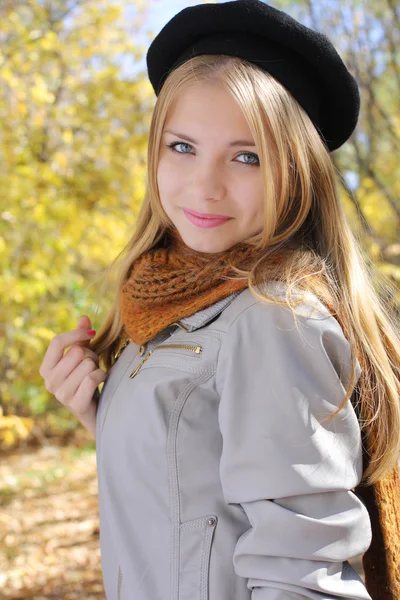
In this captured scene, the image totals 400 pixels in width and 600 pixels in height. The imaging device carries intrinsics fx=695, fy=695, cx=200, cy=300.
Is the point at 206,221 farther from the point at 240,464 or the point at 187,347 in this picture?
the point at 240,464

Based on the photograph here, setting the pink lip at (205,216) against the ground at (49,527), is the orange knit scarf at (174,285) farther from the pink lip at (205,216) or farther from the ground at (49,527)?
the ground at (49,527)

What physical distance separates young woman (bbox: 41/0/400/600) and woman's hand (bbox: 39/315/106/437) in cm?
12

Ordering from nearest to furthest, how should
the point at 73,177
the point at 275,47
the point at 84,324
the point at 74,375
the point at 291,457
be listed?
the point at 291,457 → the point at 275,47 → the point at 74,375 → the point at 84,324 → the point at 73,177

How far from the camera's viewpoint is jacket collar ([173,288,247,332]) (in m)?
1.36

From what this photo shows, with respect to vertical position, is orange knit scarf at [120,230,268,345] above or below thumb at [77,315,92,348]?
above

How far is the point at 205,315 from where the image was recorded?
138cm

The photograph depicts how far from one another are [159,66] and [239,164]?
395 millimetres

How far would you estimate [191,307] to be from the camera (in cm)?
141

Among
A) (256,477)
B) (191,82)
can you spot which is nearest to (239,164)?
(191,82)

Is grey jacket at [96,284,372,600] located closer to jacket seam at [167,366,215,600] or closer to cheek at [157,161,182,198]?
jacket seam at [167,366,215,600]

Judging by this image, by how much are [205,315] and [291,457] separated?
0.35 metres

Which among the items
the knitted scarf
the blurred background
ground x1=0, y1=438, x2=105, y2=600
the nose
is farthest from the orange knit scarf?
ground x1=0, y1=438, x2=105, y2=600

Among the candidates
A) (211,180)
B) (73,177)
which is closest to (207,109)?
(211,180)

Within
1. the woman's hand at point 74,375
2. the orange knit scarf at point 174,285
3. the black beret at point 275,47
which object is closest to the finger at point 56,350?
the woman's hand at point 74,375
